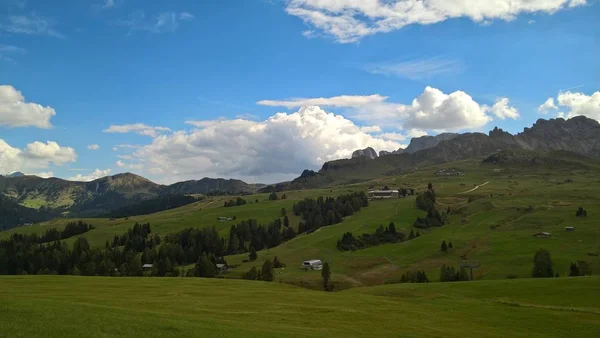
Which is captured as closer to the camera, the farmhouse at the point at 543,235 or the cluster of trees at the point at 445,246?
the cluster of trees at the point at 445,246

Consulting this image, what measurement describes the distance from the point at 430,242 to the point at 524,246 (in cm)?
3670

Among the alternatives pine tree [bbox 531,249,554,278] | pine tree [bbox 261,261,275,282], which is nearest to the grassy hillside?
pine tree [bbox 531,249,554,278]

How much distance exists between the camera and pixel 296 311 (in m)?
55.9

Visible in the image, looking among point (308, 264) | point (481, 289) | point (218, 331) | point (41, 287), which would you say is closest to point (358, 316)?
point (218, 331)

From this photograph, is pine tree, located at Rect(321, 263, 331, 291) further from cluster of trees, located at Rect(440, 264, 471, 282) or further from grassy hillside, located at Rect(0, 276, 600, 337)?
grassy hillside, located at Rect(0, 276, 600, 337)

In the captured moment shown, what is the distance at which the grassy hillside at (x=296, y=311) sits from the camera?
35.4 metres

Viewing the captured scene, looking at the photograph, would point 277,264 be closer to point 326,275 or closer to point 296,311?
point 326,275

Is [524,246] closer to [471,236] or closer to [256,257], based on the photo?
[471,236]

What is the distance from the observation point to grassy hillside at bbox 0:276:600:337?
35375 mm

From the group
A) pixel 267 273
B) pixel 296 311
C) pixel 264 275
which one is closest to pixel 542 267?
pixel 267 273

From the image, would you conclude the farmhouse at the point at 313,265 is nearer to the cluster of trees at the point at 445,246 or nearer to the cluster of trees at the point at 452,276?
the cluster of trees at the point at 445,246

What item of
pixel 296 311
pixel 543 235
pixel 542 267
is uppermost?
pixel 296 311

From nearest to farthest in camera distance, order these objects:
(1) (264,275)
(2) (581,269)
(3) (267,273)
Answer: (2) (581,269) < (1) (264,275) < (3) (267,273)

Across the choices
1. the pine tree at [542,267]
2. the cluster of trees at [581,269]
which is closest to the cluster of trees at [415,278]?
the pine tree at [542,267]
